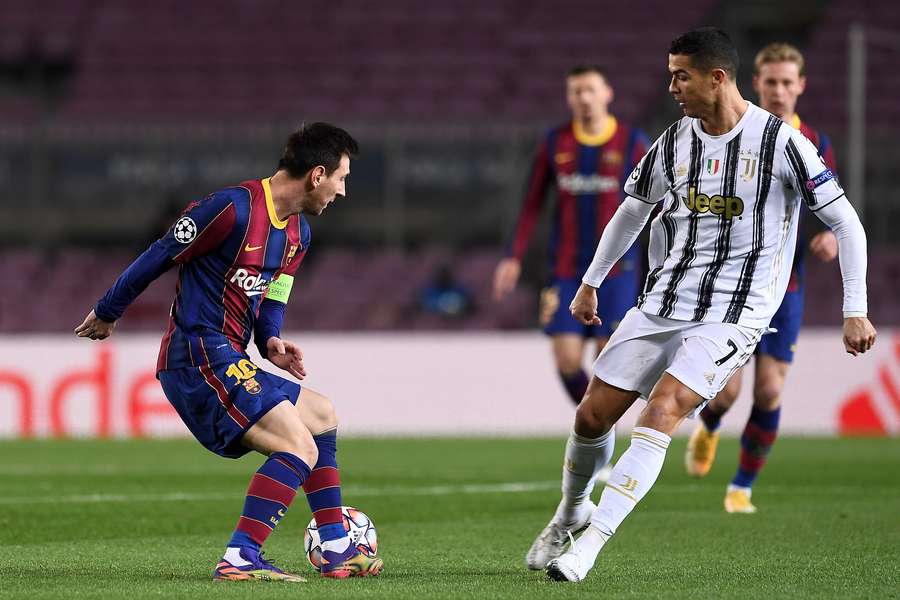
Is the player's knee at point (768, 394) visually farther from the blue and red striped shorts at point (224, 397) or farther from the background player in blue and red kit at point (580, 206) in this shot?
the blue and red striped shorts at point (224, 397)

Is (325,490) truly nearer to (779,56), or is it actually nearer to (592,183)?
(779,56)

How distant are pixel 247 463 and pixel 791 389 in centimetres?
568

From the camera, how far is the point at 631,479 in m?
4.98

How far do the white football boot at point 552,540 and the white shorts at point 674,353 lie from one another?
524mm

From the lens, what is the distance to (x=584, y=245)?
8945 millimetres

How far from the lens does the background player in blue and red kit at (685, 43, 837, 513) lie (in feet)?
24.9

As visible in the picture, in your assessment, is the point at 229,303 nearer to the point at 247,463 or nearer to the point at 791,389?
the point at 247,463

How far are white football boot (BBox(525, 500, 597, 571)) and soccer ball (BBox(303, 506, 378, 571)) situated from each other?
1.86 feet

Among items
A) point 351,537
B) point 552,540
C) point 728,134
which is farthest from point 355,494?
point 728,134

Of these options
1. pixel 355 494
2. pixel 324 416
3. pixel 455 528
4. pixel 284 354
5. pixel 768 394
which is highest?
pixel 284 354

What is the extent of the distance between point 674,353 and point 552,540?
797mm

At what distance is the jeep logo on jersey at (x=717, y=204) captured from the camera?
5148mm

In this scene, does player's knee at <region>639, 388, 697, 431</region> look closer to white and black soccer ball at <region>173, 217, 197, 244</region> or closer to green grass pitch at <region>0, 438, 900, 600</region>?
green grass pitch at <region>0, 438, 900, 600</region>

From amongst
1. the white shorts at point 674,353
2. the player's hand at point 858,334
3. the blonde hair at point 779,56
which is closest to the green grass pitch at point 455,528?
the white shorts at point 674,353
